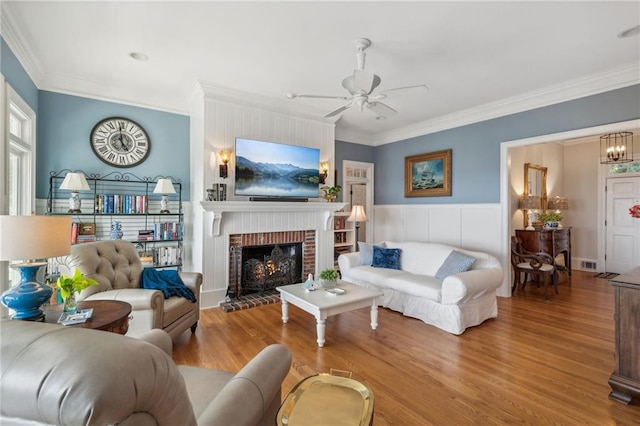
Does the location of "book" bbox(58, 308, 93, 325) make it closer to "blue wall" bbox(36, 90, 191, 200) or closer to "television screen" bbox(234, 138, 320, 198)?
"television screen" bbox(234, 138, 320, 198)

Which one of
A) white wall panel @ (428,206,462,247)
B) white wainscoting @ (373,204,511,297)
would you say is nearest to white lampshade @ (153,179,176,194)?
white wainscoting @ (373,204,511,297)

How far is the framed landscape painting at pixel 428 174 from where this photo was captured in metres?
5.41

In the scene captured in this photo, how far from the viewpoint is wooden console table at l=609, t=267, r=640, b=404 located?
210cm

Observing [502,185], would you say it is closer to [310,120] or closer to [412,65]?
[412,65]

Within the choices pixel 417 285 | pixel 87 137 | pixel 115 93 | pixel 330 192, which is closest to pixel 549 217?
pixel 417 285

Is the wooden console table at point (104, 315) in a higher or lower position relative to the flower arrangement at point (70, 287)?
lower

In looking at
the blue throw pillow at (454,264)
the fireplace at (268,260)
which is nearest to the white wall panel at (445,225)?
the blue throw pillow at (454,264)

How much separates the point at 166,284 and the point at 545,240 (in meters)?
5.94

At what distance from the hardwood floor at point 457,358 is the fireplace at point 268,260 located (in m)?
0.58

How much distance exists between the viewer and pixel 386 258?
15.1ft

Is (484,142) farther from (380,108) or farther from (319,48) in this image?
(319,48)

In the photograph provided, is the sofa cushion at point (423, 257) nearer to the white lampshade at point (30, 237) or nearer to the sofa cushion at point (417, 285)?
the sofa cushion at point (417, 285)

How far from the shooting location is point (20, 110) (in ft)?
10.3

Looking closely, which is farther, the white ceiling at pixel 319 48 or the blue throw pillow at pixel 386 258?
the blue throw pillow at pixel 386 258
